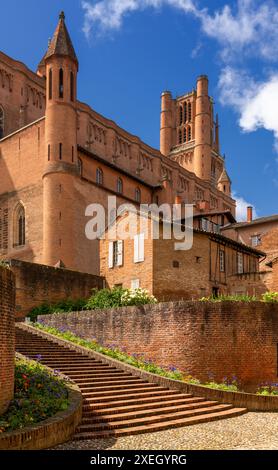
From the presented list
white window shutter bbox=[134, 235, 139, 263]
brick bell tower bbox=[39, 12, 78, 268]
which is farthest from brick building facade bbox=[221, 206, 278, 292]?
white window shutter bbox=[134, 235, 139, 263]

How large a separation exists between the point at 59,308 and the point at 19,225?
15625 millimetres

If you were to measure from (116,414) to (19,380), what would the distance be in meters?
2.69

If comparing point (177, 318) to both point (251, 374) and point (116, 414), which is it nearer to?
point (251, 374)

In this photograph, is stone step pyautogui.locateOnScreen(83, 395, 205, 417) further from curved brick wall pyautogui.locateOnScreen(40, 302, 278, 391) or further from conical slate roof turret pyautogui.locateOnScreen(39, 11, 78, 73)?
conical slate roof turret pyautogui.locateOnScreen(39, 11, 78, 73)

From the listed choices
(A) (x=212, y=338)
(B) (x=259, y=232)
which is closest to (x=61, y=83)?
(B) (x=259, y=232)

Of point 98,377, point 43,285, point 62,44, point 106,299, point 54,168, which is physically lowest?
point 98,377

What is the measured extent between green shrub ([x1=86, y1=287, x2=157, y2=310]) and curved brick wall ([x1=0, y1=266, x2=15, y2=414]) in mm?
14354

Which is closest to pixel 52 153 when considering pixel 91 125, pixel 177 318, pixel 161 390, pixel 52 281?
pixel 52 281

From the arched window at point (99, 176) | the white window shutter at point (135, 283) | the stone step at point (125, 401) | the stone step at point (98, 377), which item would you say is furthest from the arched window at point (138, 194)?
the stone step at point (125, 401)

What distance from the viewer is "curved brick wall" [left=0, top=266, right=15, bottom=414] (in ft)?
34.4

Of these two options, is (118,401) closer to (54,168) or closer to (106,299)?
(106,299)

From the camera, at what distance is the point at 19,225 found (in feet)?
138

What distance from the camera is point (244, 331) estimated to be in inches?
795

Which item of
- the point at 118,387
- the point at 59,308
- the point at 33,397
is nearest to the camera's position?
the point at 33,397
